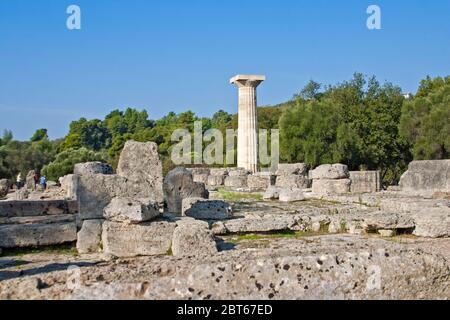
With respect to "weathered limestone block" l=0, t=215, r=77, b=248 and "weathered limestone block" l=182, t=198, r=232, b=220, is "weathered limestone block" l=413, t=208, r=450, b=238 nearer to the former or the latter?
"weathered limestone block" l=182, t=198, r=232, b=220

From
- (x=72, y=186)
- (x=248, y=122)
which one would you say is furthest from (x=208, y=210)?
(x=248, y=122)

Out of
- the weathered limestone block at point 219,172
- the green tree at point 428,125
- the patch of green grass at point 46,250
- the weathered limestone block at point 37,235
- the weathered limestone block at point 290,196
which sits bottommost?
the patch of green grass at point 46,250

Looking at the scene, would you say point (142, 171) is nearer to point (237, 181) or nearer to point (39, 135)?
point (237, 181)

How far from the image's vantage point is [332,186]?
18734 mm

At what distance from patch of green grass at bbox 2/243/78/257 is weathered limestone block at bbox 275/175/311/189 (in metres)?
14.4

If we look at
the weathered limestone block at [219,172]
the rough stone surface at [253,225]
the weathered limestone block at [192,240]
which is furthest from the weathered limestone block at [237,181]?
the weathered limestone block at [192,240]

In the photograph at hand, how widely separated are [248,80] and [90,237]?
25.2 meters

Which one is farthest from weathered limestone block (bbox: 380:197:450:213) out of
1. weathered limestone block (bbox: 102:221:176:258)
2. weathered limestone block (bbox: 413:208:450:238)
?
weathered limestone block (bbox: 102:221:176:258)

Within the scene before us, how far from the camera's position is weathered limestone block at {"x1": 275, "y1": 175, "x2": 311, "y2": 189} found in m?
22.6

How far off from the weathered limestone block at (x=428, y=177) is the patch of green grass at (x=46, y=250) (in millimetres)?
11908

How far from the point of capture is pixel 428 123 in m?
32.5

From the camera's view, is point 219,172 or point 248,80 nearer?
point 219,172

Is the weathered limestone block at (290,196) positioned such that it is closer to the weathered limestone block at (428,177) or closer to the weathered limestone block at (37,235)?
the weathered limestone block at (428,177)

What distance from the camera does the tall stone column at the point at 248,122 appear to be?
33219 mm
